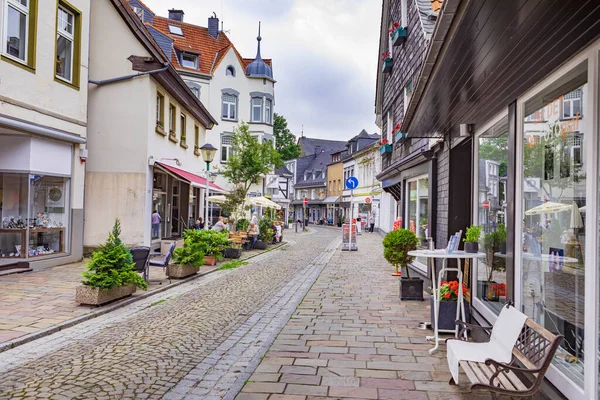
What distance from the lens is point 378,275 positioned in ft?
42.2

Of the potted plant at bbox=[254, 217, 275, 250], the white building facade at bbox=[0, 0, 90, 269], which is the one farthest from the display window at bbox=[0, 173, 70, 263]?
the potted plant at bbox=[254, 217, 275, 250]

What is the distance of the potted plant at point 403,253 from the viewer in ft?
28.7

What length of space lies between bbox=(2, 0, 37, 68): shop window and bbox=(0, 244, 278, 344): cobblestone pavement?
15.5 ft

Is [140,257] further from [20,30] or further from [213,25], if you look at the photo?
[213,25]

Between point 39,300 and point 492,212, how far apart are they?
7075 millimetres

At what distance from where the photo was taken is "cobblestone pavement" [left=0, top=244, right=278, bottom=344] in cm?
662

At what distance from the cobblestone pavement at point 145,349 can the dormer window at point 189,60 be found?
1049 inches

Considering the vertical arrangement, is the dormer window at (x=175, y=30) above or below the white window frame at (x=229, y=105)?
above

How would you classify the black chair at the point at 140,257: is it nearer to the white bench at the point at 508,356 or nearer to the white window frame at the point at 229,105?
the white bench at the point at 508,356

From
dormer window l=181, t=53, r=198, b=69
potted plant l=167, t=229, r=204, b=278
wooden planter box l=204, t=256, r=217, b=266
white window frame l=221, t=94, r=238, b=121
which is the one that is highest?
dormer window l=181, t=53, r=198, b=69

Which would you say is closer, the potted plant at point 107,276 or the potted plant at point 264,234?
the potted plant at point 107,276

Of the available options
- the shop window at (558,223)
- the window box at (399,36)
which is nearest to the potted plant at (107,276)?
the shop window at (558,223)

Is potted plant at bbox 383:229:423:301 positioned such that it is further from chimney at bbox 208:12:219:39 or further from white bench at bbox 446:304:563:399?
chimney at bbox 208:12:219:39

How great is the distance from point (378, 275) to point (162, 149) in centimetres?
882
